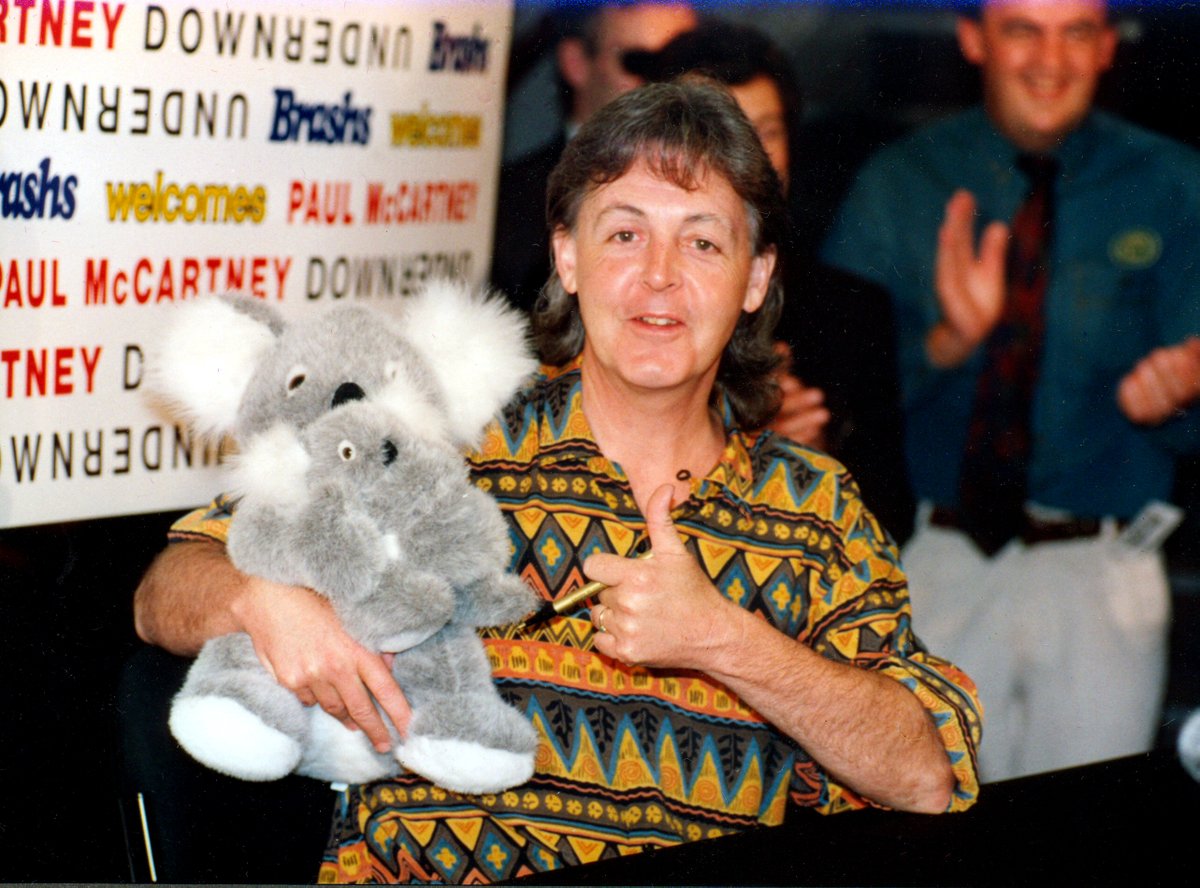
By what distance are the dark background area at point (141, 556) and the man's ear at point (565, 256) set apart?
2.51 ft

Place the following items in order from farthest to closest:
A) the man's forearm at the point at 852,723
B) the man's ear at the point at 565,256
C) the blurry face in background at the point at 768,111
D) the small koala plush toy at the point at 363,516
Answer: the blurry face in background at the point at 768,111
the man's ear at the point at 565,256
the man's forearm at the point at 852,723
the small koala plush toy at the point at 363,516

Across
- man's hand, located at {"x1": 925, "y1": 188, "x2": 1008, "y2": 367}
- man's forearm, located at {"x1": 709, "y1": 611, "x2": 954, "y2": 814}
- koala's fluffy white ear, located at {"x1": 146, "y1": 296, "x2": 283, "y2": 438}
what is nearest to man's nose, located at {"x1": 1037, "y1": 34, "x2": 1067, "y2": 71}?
man's hand, located at {"x1": 925, "y1": 188, "x2": 1008, "y2": 367}

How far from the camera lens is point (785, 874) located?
1.37 metres

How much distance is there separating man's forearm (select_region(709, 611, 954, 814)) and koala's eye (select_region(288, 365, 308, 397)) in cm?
59

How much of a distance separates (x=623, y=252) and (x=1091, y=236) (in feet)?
5.53

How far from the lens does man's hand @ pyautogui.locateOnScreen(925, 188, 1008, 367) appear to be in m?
3.06

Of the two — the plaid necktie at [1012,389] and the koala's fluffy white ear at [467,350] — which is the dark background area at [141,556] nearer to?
the plaid necktie at [1012,389]

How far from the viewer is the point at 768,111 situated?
246cm

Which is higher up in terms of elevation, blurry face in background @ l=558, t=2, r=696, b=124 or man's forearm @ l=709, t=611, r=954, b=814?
blurry face in background @ l=558, t=2, r=696, b=124

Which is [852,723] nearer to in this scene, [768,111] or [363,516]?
[363,516]

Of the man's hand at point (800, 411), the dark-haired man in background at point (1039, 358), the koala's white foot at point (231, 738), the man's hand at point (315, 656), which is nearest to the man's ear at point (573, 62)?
the dark-haired man in background at point (1039, 358)

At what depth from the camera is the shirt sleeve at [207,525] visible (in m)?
1.71

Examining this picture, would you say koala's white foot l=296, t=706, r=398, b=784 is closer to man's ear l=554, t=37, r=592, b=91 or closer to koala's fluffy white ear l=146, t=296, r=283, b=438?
koala's fluffy white ear l=146, t=296, r=283, b=438

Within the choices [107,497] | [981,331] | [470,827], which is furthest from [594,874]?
[981,331]
